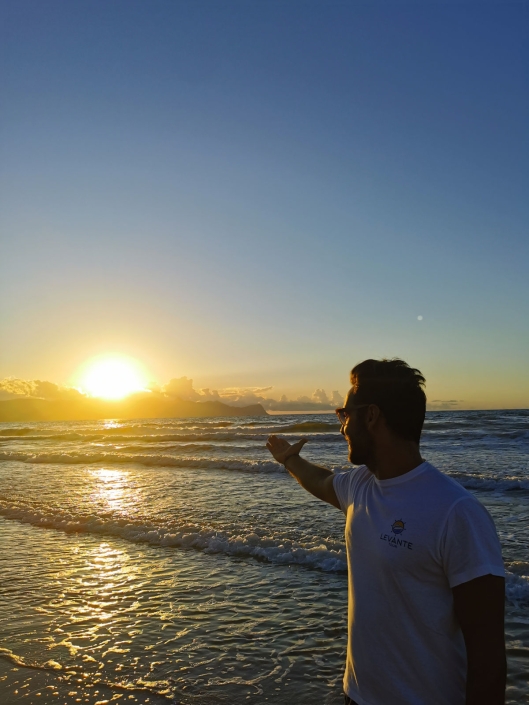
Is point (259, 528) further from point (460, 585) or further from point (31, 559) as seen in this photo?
point (460, 585)

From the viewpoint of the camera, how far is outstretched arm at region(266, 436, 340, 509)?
9.89 feet

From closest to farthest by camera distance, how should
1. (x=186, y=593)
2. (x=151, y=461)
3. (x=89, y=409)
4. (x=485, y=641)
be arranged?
(x=485, y=641) < (x=186, y=593) < (x=151, y=461) < (x=89, y=409)

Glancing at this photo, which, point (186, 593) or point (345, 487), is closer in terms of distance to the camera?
point (345, 487)

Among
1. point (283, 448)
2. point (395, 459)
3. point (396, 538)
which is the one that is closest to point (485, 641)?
point (396, 538)

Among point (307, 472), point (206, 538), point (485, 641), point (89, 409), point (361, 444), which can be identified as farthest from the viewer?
point (89, 409)

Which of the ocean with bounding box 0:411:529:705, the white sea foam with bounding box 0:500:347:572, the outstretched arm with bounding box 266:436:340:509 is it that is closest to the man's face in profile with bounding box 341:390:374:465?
the outstretched arm with bounding box 266:436:340:509

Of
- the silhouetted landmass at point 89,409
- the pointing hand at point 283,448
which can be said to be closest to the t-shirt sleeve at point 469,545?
the pointing hand at point 283,448

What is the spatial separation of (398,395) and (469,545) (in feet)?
2.26

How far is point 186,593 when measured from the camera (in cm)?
793

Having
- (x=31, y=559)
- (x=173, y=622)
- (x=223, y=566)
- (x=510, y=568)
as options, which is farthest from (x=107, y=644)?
(x=510, y=568)

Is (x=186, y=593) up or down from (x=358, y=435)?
down

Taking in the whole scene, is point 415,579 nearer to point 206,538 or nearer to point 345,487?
point 345,487

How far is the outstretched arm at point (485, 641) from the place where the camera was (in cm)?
201

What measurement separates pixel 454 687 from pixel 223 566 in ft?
25.0
